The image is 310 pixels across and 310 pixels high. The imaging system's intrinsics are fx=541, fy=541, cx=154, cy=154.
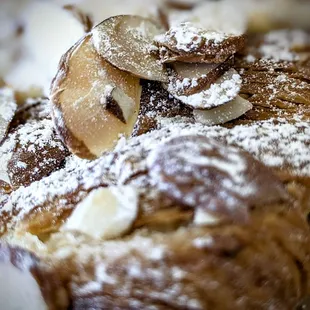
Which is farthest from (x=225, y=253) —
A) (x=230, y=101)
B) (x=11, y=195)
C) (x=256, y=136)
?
(x=11, y=195)

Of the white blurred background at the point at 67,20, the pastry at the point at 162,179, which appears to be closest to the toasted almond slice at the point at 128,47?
the pastry at the point at 162,179

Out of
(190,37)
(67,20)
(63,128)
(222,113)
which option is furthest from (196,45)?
(67,20)

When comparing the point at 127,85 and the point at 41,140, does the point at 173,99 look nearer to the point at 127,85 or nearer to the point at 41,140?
the point at 127,85

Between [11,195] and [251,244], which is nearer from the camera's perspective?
[251,244]

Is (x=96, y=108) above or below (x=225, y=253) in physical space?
above

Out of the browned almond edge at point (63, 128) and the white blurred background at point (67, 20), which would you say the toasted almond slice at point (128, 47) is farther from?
the white blurred background at point (67, 20)

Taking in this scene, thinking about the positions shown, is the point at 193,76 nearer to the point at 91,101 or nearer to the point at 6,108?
the point at 91,101
